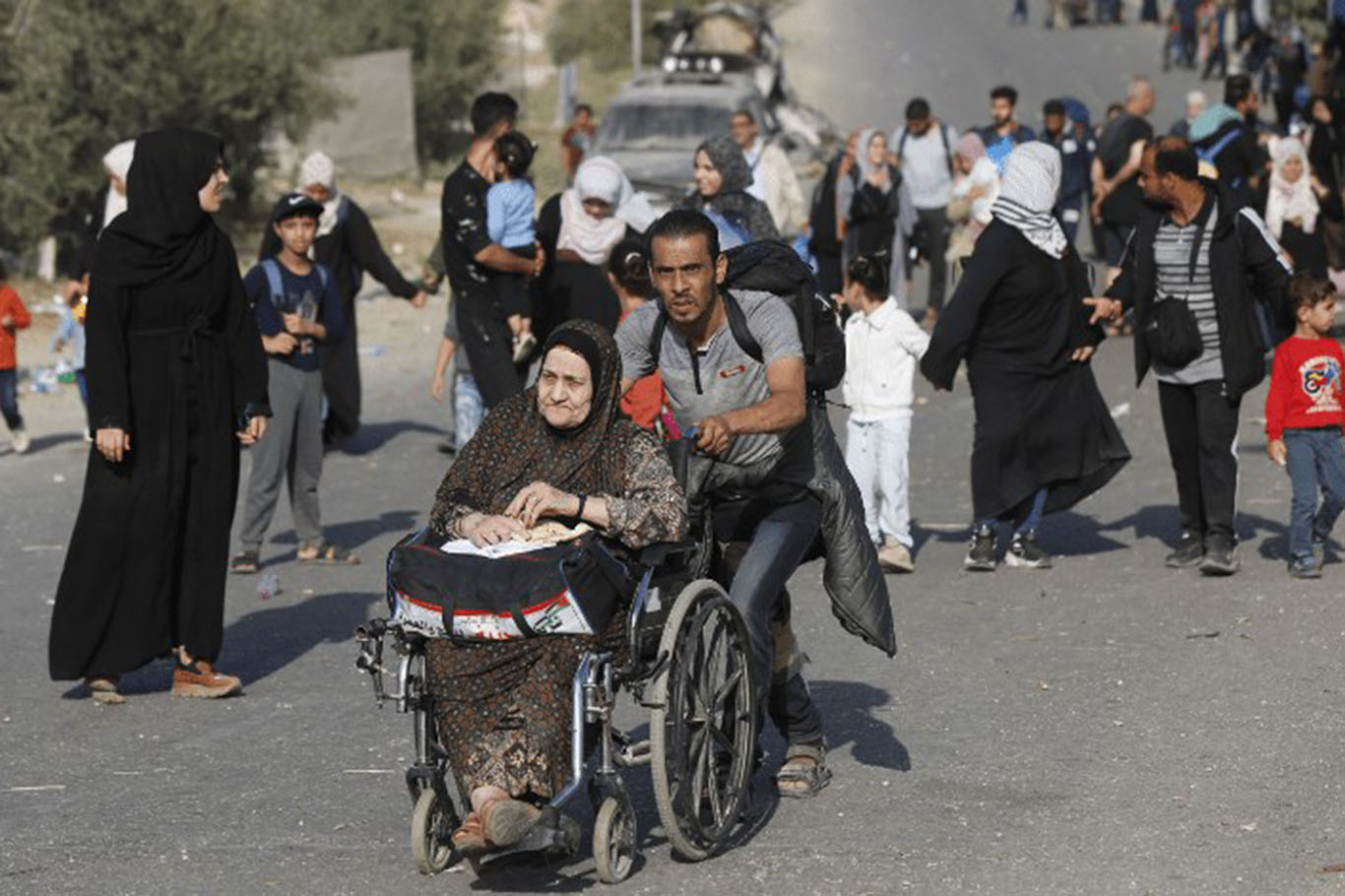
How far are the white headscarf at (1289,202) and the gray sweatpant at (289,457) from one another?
828cm

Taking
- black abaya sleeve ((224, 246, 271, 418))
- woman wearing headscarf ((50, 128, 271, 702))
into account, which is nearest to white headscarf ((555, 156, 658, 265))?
black abaya sleeve ((224, 246, 271, 418))

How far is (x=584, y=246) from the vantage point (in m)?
13.2

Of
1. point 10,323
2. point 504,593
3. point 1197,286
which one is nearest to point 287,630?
point 1197,286

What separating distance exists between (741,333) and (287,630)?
399 centimetres

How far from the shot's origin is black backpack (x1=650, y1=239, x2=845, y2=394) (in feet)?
23.9

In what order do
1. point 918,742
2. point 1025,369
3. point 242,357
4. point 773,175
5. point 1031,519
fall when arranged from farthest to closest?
point 773,175 < point 1031,519 < point 1025,369 < point 242,357 < point 918,742

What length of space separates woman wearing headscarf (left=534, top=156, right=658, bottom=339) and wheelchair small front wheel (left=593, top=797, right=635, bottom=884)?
6774 mm

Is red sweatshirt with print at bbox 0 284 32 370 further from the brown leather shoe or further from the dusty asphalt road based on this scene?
the brown leather shoe

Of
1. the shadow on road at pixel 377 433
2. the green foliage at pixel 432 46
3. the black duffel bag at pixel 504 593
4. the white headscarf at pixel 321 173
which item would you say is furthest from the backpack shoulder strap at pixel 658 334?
the green foliage at pixel 432 46

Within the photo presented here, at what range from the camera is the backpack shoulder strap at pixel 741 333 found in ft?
23.4

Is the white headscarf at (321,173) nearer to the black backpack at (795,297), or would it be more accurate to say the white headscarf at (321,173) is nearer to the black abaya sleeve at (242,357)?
the black abaya sleeve at (242,357)

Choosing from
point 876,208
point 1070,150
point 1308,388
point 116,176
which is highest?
point 116,176

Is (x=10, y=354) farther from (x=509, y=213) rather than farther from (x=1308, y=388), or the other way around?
(x=1308, y=388)

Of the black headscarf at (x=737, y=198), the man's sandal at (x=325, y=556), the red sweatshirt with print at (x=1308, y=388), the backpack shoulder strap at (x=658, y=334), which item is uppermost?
the backpack shoulder strap at (x=658, y=334)
